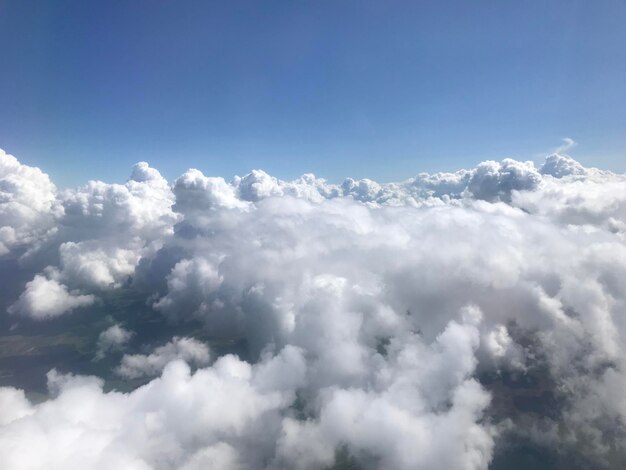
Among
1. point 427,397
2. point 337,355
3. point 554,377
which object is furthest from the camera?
point 554,377

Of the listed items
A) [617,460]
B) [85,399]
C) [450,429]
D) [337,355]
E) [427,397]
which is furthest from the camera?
[337,355]

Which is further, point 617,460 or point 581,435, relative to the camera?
point 581,435

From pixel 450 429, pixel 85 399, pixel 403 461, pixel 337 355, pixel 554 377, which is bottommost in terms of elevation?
pixel 85 399

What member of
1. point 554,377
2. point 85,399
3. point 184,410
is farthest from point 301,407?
point 554,377

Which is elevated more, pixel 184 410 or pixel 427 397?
pixel 427 397

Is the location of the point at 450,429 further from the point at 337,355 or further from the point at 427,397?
the point at 337,355

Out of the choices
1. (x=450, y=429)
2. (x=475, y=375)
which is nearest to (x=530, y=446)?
(x=450, y=429)

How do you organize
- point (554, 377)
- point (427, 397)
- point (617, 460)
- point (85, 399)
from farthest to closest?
point (554, 377) < point (427, 397) < point (85, 399) < point (617, 460)

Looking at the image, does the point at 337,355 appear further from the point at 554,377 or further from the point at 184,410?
the point at 554,377

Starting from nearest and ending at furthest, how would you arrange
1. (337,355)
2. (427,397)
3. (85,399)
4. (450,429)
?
(450,429), (85,399), (427,397), (337,355)
